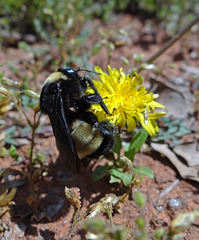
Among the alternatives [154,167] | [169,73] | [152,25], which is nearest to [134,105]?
[154,167]

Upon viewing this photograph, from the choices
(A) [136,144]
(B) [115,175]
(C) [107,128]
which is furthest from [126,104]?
(B) [115,175]

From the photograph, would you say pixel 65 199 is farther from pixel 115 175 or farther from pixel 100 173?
pixel 115 175

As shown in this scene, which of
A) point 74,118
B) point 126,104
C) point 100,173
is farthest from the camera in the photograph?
point 100,173

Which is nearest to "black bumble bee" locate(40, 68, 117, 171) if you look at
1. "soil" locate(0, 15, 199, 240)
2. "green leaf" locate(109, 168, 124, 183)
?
"green leaf" locate(109, 168, 124, 183)

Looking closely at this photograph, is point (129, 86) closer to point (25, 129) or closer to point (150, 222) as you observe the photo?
point (150, 222)

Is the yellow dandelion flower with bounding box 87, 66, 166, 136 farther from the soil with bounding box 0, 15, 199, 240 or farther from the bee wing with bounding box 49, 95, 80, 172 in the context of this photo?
the soil with bounding box 0, 15, 199, 240
